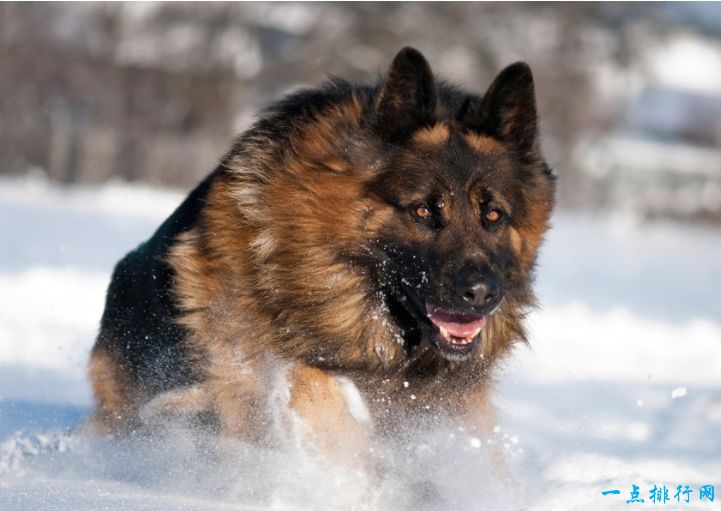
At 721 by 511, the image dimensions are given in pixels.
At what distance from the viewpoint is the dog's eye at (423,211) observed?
4.28 meters

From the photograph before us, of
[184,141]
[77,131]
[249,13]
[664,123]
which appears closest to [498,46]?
[249,13]

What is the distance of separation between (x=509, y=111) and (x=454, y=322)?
1016 mm

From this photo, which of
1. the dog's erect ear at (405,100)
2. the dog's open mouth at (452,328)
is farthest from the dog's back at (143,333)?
the dog's open mouth at (452,328)

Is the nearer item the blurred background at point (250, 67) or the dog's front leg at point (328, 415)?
the dog's front leg at point (328, 415)

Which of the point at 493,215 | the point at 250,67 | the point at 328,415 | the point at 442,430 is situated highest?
the point at 493,215

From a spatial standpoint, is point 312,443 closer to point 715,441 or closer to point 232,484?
point 232,484

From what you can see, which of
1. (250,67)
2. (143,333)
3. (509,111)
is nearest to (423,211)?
(509,111)

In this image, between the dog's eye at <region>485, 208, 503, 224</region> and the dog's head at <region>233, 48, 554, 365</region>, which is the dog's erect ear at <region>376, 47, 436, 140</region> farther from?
the dog's eye at <region>485, 208, 503, 224</region>

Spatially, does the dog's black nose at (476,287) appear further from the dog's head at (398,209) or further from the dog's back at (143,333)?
the dog's back at (143,333)

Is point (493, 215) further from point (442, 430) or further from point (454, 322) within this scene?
point (442, 430)

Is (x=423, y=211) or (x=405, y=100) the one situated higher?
(x=405, y=100)

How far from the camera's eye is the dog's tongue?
4.24m

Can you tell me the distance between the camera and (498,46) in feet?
126

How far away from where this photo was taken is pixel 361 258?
14.5 feet
